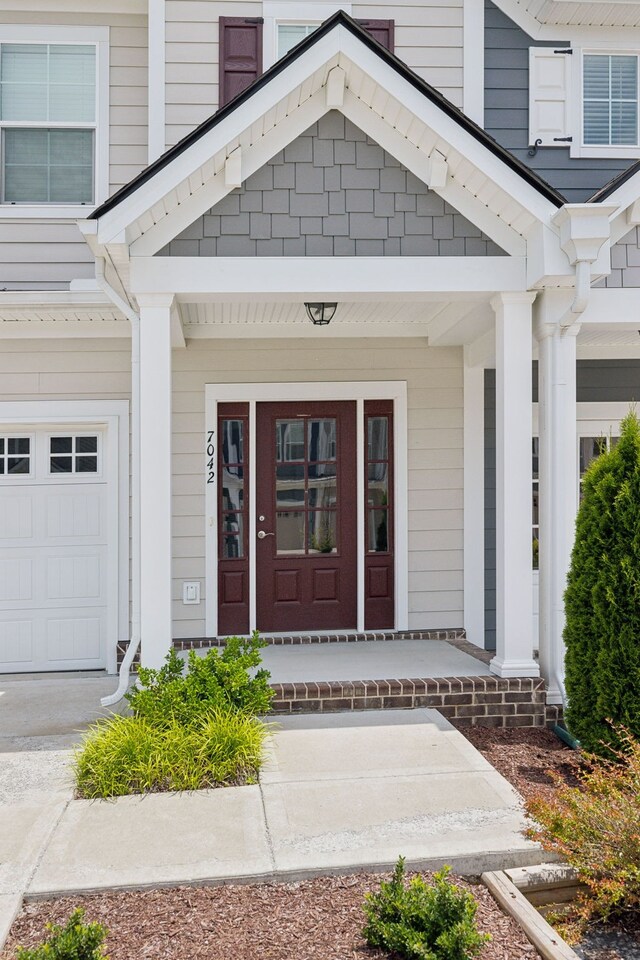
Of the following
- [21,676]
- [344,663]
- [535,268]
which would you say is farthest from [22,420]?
[535,268]

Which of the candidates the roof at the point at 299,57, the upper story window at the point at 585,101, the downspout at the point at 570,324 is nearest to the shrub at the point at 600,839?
the downspout at the point at 570,324

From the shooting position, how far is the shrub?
116 inches

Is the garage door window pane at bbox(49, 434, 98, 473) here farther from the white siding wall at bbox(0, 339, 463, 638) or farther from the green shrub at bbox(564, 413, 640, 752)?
the green shrub at bbox(564, 413, 640, 752)

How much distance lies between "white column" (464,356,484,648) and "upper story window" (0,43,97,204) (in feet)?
12.3

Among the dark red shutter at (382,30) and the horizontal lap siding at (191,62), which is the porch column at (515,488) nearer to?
the dark red shutter at (382,30)

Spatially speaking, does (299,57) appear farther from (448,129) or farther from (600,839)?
(600,839)

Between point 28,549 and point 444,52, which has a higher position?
point 444,52

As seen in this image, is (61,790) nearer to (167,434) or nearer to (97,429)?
(167,434)

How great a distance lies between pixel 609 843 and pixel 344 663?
122 inches

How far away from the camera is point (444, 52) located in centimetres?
677

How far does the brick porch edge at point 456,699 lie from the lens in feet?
17.2

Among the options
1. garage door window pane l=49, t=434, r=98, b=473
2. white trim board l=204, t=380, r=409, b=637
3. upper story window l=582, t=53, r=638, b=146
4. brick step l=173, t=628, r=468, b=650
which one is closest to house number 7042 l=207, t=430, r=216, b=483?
white trim board l=204, t=380, r=409, b=637

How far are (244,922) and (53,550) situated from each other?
467cm

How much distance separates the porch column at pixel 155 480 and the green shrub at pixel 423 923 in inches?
99.0
